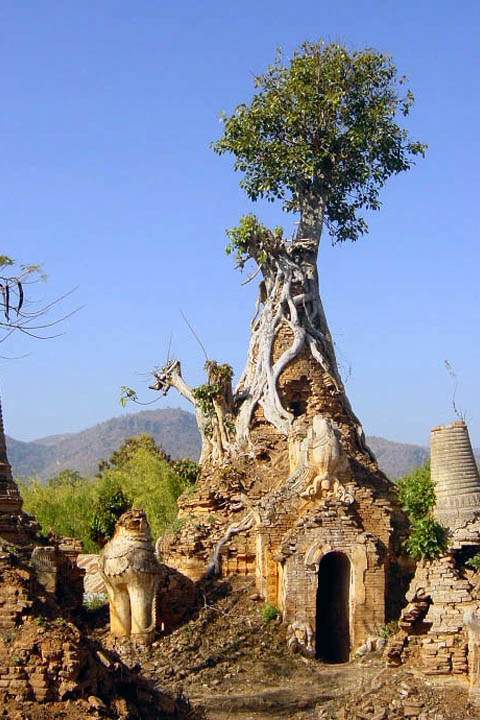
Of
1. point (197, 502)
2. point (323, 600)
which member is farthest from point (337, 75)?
point (323, 600)

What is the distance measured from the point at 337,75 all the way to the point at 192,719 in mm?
18395

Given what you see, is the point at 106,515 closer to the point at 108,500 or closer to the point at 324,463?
the point at 108,500

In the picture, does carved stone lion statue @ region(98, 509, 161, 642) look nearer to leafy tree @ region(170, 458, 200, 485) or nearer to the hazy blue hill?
leafy tree @ region(170, 458, 200, 485)

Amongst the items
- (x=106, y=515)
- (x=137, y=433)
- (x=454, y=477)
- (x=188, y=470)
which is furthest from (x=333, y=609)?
(x=137, y=433)

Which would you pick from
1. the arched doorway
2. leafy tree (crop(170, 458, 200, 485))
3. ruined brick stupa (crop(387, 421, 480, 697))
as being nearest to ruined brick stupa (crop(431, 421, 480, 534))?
ruined brick stupa (crop(387, 421, 480, 697))

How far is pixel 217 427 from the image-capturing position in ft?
78.1

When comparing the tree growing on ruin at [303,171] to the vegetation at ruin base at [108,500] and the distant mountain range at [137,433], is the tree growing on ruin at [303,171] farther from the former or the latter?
the distant mountain range at [137,433]

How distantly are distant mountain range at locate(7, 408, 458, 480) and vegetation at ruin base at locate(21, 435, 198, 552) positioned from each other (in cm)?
11417

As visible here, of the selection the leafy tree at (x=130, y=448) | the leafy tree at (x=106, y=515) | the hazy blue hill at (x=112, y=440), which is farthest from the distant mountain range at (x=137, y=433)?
the leafy tree at (x=106, y=515)

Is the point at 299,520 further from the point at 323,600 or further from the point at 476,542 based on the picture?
the point at 476,542

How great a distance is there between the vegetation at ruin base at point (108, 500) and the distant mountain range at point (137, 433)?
4495 inches

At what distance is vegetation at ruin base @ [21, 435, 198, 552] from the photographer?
2667cm

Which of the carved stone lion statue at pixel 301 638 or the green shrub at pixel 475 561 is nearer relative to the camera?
the green shrub at pixel 475 561

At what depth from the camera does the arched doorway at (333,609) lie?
19.0 metres
